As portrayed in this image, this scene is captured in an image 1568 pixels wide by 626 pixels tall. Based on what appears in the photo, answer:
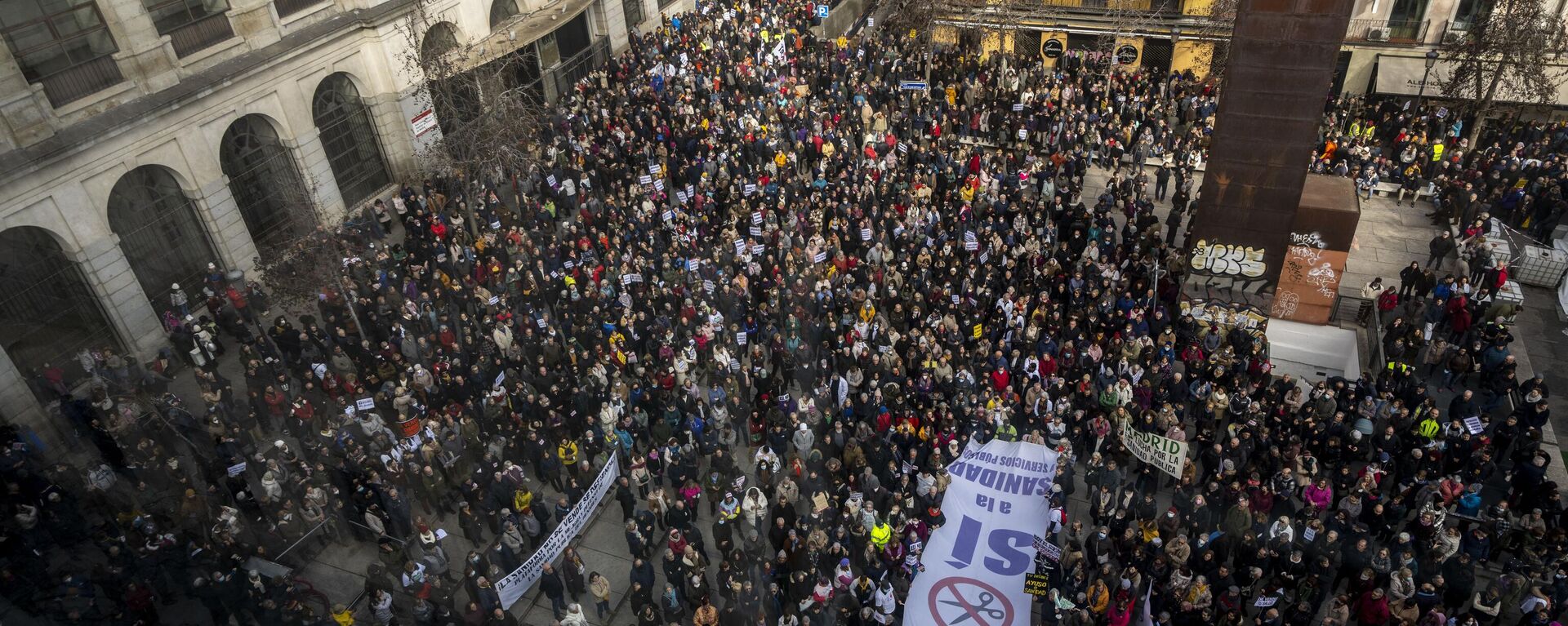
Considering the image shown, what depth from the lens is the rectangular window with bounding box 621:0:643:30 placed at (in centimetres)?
4103

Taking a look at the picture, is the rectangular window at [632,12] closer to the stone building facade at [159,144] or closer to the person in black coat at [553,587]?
the stone building facade at [159,144]

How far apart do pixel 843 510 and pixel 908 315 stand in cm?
638

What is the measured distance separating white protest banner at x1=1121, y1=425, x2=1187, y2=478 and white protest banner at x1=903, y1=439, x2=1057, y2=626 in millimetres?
1471

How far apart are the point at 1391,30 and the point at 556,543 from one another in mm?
32746

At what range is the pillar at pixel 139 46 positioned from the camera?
867 inches

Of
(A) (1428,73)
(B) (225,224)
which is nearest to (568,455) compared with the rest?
(B) (225,224)

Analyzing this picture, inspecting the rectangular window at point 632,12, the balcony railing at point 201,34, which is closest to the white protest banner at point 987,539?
the balcony railing at point 201,34

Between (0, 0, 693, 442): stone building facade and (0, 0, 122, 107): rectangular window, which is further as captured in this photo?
(0, 0, 693, 442): stone building facade

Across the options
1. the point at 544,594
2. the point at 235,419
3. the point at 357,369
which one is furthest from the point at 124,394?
the point at 544,594

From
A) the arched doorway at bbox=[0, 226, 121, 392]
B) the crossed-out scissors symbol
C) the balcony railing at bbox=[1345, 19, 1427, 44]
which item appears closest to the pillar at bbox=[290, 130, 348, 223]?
the arched doorway at bbox=[0, 226, 121, 392]

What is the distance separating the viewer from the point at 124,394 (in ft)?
65.4

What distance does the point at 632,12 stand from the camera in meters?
41.6

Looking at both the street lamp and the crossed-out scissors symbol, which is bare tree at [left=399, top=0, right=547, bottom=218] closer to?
the crossed-out scissors symbol

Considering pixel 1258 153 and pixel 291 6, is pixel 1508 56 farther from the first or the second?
pixel 291 6
